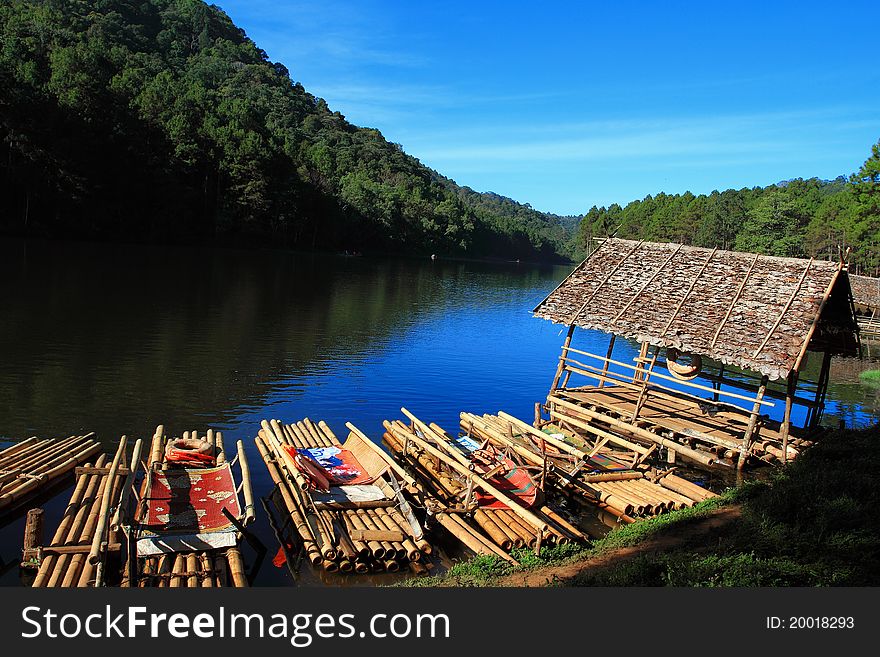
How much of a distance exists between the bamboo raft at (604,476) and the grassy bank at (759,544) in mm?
795

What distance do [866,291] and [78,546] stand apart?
189ft

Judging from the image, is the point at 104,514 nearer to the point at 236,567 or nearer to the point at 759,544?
the point at 236,567

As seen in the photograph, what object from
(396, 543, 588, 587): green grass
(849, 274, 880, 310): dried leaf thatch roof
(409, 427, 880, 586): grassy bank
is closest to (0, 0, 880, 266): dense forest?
(849, 274, 880, 310): dried leaf thatch roof

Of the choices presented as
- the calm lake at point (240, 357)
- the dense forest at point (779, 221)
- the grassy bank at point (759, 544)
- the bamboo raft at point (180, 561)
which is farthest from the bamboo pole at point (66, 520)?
the dense forest at point (779, 221)

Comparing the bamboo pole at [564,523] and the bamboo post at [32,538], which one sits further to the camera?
the bamboo pole at [564,523]

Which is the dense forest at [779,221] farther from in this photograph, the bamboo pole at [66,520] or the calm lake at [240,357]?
the bamboo pole at [66,520]

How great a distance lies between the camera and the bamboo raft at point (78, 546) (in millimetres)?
10758

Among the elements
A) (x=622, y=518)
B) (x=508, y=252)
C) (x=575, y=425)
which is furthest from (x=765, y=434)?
Result: (x=508, y=252)

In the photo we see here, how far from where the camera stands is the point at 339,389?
1050 inches

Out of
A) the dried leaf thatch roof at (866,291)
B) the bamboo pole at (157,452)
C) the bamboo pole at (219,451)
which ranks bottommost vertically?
the bamboo pole at (219,451)

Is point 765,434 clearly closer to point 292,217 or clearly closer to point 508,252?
point 292,217

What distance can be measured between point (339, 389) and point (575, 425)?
9804 mm

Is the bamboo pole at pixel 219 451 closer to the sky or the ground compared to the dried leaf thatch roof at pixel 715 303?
closer to the ground

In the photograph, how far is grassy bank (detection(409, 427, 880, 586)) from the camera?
999 cm
